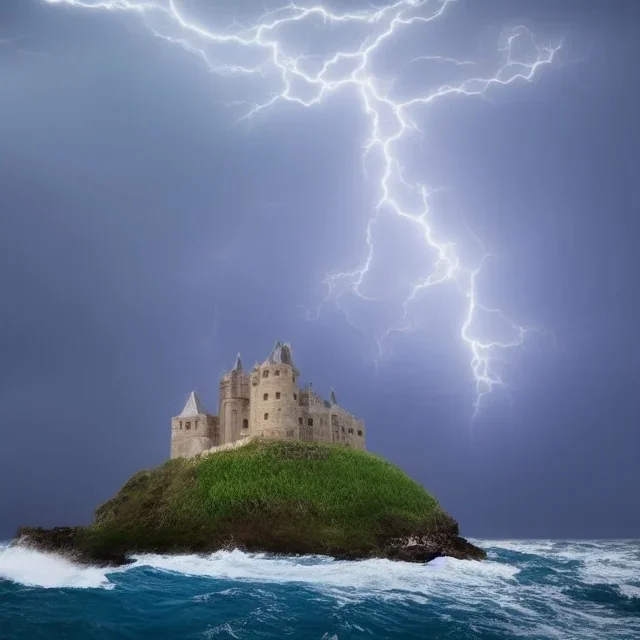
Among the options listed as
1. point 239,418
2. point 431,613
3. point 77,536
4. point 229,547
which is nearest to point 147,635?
point 431,613

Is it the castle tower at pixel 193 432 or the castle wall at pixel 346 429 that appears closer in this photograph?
the castle tower at pixel 193 432

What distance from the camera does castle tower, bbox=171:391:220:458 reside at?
216 feet

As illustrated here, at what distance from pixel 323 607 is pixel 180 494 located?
28295 millimetres

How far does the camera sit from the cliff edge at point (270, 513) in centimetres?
4522

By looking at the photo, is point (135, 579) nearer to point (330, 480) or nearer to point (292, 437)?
point (330, 480)

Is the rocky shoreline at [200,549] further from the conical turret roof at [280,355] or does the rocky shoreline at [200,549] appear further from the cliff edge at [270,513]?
the conical turret roof at [280,355]

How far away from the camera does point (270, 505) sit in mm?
48312

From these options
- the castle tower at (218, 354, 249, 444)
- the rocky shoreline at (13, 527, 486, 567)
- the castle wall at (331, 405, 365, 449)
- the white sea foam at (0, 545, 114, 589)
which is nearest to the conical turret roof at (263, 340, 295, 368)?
the castle tower at (218, 354, 249, 444)

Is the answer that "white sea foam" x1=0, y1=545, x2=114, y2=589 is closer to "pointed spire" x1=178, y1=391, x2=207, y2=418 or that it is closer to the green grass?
the green grass

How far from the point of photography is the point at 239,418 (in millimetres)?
66312

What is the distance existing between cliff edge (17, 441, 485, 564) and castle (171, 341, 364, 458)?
4452 mm

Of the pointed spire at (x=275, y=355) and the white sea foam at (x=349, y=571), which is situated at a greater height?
the pointed spire at (x=275, y=355)

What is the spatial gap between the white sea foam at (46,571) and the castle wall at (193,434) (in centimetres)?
2185

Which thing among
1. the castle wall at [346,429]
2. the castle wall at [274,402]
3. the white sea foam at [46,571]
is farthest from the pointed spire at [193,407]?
the white sea foam at [46,571]
